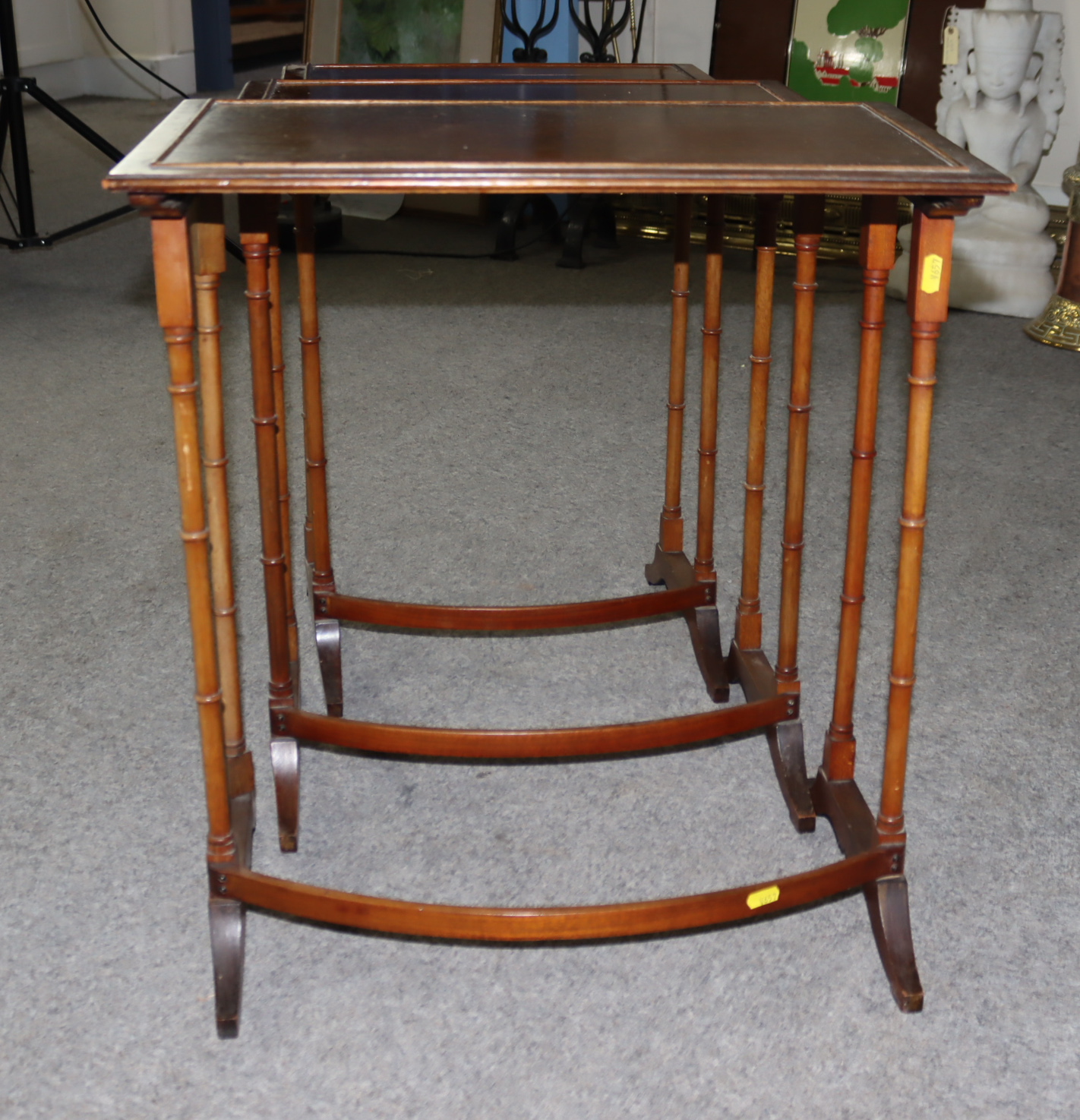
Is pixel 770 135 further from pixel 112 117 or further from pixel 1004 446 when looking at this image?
pixel 112 117

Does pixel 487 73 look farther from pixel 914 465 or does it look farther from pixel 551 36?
pixel 551 36

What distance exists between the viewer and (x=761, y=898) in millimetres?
1249

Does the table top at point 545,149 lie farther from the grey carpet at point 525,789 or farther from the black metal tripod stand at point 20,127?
the black metal tripod stand at point 20,127

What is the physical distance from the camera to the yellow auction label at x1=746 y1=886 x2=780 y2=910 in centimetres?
125

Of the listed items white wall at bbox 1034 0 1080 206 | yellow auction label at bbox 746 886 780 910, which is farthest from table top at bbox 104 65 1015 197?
white wall at bbox 1034 0 1080 206

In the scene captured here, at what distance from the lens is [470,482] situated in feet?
8.27

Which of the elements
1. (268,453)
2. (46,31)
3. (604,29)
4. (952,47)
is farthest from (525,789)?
(46,31)

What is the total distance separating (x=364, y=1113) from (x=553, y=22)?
348 cm

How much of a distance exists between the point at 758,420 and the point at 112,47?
19.1 ft

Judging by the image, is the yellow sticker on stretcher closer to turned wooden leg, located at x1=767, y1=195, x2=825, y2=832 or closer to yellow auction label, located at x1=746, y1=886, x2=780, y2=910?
turned wooden leg, located at x1=767, y1=195, x2=825, y2=832

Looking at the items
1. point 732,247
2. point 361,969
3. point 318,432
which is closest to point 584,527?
point 318,432

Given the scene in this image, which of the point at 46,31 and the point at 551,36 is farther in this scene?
the point at 46,31

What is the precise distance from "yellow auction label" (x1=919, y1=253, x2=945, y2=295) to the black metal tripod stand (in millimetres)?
2602

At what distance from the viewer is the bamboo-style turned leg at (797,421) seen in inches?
54.9
